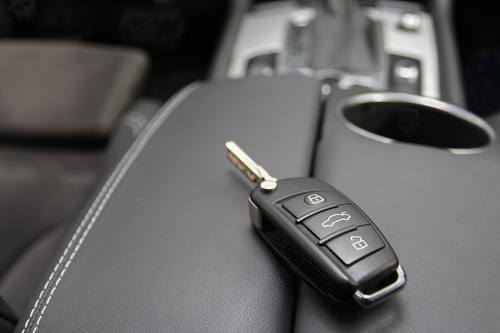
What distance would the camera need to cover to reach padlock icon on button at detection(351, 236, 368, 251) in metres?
0.32

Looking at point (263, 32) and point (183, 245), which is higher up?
point (263, 32)

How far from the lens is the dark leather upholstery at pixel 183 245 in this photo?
0.32 m

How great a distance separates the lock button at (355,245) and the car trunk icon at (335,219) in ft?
0.05

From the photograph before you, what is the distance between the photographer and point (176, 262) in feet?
1.15

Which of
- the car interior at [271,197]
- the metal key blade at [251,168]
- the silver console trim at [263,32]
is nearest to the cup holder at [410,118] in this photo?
the car interior at [271,197]

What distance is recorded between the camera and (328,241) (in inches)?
12.7

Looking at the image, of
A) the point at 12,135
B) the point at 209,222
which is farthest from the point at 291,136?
the point at 12,135

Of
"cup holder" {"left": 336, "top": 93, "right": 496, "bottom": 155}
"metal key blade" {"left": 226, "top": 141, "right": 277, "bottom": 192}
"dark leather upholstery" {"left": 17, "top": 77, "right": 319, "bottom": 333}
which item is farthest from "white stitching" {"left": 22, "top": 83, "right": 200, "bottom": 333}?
"cup holder" {"left": 336, "top": 93, "right": 496, "bottom": 155}

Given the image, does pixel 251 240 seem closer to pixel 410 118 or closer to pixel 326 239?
pixel 326 239

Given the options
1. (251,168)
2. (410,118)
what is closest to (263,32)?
(410,118)

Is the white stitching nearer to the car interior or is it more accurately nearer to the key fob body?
the car interior

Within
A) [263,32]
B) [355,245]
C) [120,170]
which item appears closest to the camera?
[355,245]

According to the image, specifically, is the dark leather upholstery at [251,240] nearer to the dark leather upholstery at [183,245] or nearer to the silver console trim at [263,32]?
the dark leather upholstery at [183,245]

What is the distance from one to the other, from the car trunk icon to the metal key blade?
63mm
